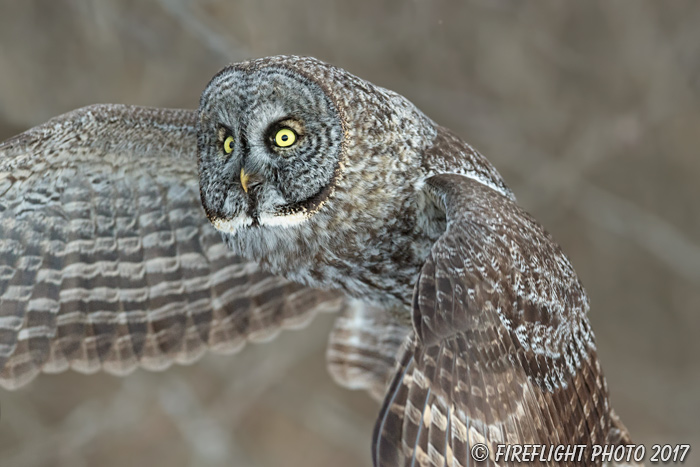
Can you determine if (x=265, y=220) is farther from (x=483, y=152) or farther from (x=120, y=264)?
(x=483, y=152)

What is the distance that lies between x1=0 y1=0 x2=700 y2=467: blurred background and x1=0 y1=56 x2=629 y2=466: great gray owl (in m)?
1.33

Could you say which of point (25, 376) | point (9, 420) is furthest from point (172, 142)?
point (9, 420)

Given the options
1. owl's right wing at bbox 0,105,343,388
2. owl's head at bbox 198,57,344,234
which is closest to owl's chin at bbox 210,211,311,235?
owl's head at bbox 198,57,344,234

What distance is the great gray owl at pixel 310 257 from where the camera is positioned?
1865mm

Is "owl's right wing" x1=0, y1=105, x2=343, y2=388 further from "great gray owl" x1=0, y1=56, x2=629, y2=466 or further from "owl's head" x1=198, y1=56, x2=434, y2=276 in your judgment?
"owl's head" x1=198, y1=56, x2=434, y2=276

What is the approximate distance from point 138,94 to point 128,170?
150cm

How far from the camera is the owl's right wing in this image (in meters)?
2.94

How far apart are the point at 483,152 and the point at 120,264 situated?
294cm

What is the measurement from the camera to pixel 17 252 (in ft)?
9.95

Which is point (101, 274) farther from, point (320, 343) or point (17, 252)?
point (320, 343)

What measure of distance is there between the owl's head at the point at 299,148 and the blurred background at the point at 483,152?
1824mm

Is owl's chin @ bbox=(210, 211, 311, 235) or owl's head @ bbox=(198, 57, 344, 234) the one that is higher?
owl's head @ bbox=(198, 57, 344, 234)

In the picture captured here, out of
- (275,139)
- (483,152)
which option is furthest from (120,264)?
(483,152)

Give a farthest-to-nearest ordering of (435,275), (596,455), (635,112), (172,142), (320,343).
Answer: (320,343) → (635,112) → (172,142) → (596,455) → (435,275)
